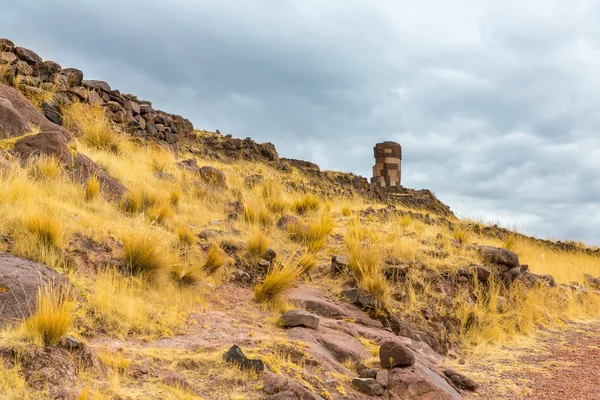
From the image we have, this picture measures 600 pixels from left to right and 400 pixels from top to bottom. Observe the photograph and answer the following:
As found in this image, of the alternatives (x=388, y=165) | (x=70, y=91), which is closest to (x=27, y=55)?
(x=70, y=91)

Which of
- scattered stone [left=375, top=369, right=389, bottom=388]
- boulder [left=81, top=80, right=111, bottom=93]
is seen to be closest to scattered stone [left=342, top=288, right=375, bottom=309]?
scattered stone [left=375, top=369, right=389, bottom=388]

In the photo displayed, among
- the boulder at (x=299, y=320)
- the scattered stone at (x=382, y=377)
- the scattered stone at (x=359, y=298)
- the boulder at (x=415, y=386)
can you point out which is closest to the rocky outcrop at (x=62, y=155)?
the boulder at (x=299, y=320)

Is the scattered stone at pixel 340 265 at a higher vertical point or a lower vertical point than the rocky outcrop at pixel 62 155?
lower

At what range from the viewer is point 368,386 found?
14.1 ft

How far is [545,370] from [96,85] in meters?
13.0

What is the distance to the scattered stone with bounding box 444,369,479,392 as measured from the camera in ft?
17.4

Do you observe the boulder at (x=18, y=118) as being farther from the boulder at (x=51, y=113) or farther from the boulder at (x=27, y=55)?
the boulder at (x=27, y=55)

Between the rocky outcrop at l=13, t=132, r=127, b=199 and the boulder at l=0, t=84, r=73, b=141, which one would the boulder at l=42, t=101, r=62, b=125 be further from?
the rocky outcrop at l=13, t=132, r=127, b=199

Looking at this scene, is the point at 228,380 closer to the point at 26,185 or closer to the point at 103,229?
the point at 103,229

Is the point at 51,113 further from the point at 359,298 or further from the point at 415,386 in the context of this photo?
the point at 415,386

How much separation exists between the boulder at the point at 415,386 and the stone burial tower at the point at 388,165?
23.2m

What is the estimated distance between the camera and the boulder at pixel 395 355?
471 centimetres

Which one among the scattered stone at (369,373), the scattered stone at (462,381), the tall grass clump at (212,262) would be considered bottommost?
the scattered stone at (462,381)

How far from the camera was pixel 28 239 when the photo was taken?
485 cm
